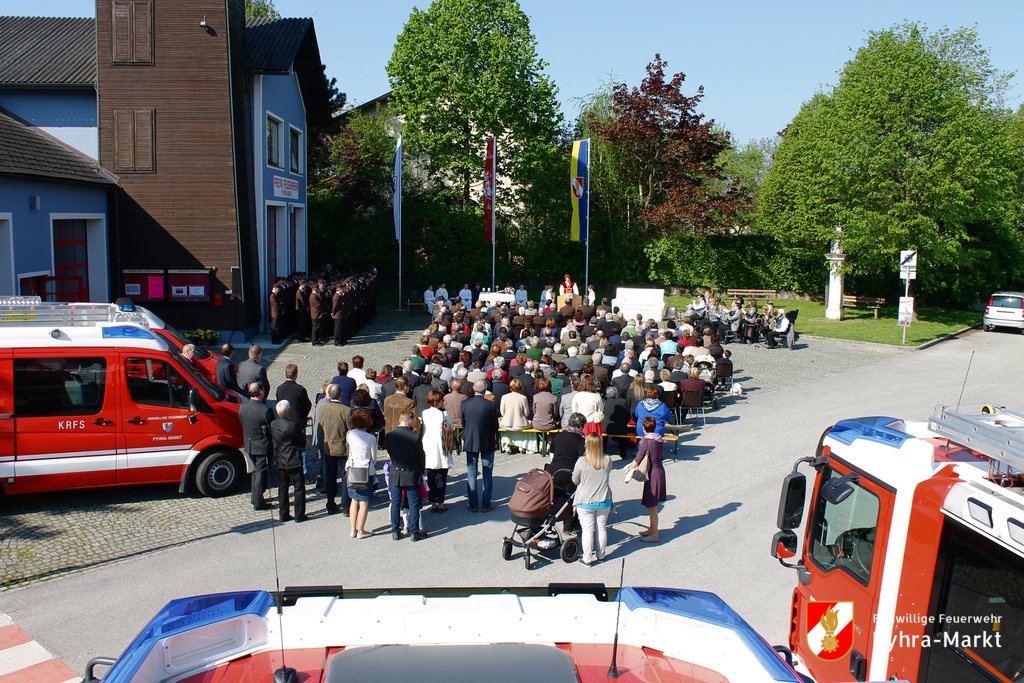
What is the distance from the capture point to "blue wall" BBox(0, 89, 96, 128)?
23328 millimetres

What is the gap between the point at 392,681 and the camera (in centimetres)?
295

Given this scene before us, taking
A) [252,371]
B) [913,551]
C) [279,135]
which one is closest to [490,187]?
[279,135]

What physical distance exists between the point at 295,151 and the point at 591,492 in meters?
23.5

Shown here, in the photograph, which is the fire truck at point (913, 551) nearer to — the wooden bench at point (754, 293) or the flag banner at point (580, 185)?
the flag banner at point (580, 185)

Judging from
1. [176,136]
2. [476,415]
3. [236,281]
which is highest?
[176,136]

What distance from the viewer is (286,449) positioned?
1023 centimetres

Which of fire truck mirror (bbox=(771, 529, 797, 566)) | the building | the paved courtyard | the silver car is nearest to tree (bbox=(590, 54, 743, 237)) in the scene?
the silver car

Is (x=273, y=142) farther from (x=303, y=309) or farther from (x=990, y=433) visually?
(x=990, y=433)

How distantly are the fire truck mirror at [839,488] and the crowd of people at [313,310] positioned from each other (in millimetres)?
18864

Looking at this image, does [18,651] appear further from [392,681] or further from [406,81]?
[406,81]

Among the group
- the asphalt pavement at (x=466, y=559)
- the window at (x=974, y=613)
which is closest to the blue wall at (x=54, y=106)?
the asphalt pavement at (x=466, y=559)

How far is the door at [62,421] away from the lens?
1039cm

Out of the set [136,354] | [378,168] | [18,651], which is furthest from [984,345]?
[18,651]

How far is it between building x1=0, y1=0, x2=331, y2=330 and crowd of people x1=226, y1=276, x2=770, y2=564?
22.9 ft
